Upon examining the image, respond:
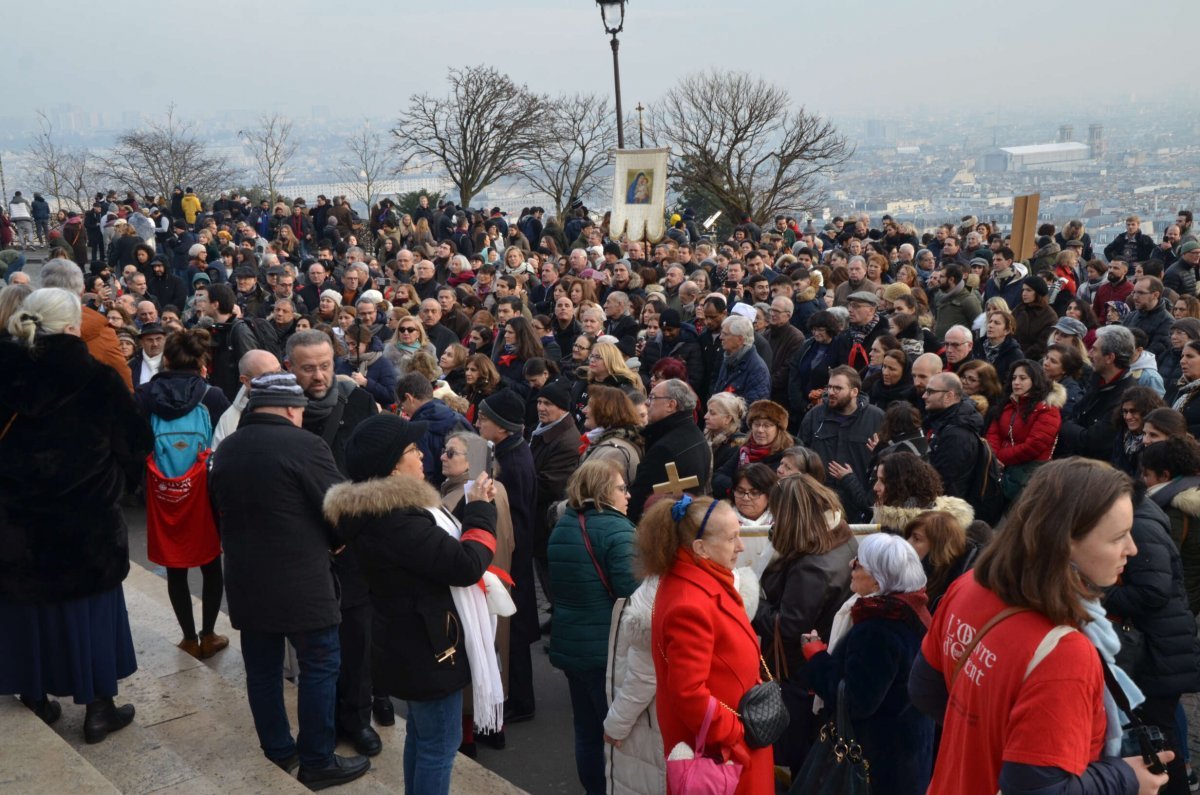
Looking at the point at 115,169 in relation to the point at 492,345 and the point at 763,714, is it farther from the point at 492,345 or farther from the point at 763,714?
the point at 763,714

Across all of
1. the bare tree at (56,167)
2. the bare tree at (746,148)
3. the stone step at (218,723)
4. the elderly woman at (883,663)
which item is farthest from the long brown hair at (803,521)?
the bare tree at (56,167)

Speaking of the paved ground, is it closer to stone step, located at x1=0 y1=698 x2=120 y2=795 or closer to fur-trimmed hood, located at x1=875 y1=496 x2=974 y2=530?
stone step, located at x1=0 y1=698 x2=120 y2=795

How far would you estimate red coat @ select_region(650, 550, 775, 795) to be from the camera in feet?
11.7

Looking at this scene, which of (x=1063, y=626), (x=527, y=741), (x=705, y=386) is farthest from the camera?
(x=705, y=386)

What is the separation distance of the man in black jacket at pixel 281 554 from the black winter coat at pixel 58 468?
732mm

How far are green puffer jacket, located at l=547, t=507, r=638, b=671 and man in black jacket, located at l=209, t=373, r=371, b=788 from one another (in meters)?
1.02

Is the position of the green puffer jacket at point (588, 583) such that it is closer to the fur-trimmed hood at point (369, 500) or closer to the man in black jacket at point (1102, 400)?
the fur-trimmed hood at point (369, 500)

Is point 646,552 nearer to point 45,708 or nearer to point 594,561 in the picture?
point 594,561

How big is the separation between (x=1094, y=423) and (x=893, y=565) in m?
4.05

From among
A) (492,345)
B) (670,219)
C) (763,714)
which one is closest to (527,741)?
(763,714)

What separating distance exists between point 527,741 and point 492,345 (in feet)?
17.1

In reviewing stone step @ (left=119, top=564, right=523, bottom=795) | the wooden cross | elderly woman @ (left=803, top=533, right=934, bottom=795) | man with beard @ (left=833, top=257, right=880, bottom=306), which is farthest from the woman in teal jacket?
man with beard @ (left=833, top=257, right=880, bottom=306)

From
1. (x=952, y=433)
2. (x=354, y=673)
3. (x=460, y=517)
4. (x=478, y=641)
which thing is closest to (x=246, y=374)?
(x=460, y=517)

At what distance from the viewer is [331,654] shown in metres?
4.73
